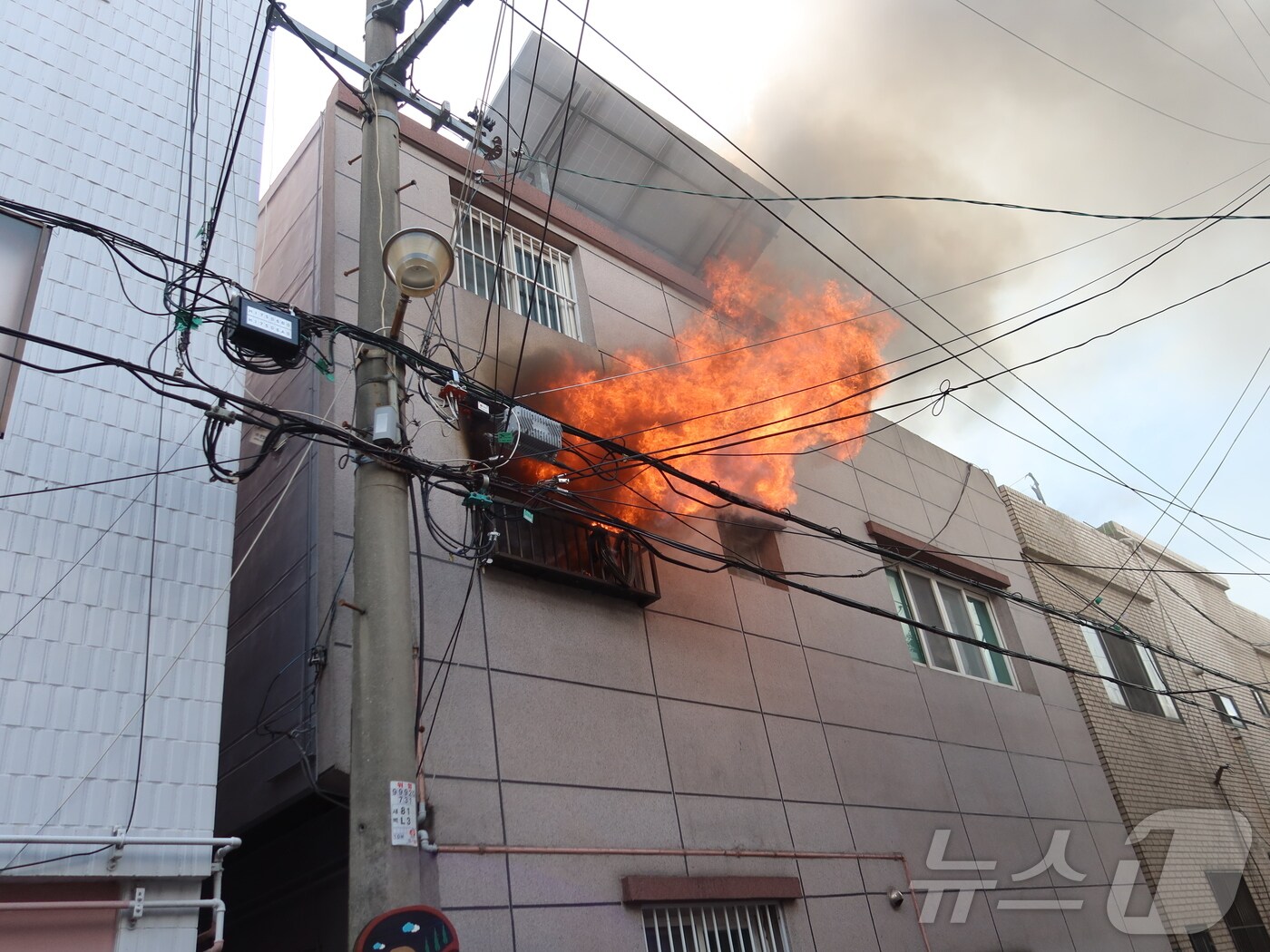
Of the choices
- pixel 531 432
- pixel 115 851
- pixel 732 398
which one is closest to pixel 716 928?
pixel 531 432

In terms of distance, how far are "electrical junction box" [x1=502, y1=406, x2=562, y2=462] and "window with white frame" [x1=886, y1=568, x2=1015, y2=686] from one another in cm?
706

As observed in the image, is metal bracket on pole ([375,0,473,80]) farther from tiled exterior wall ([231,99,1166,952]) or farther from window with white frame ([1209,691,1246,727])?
window with white frame ([1209,691,1246,727])

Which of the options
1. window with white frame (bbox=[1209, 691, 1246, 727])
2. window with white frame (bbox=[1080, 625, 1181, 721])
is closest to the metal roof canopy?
window with white frame (bbox=[1080, 625, 1181, 721])

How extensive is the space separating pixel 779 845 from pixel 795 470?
5.36m

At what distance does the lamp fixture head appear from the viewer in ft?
18.6

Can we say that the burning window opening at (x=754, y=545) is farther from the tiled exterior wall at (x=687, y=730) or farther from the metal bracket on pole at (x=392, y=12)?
the metal bracket on pole at (x=392, y=12)

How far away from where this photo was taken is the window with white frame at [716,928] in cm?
755

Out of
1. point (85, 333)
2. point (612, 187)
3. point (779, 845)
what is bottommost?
point (779, 845)

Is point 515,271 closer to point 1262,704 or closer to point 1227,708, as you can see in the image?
point 1227,708

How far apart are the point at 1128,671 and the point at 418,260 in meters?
16.2

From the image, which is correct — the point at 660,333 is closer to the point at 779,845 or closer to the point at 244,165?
the point at 244,165

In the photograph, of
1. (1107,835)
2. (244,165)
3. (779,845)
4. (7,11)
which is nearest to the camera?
(7,11)

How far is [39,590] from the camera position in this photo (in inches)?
228

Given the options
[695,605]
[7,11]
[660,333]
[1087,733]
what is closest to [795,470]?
[660,333]
